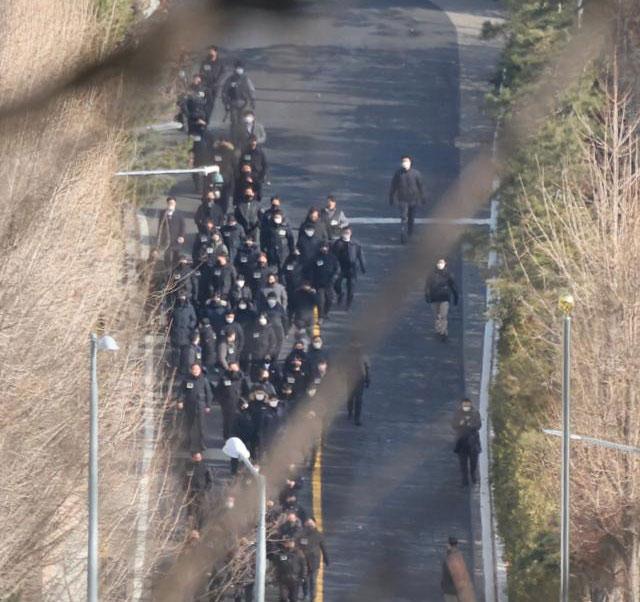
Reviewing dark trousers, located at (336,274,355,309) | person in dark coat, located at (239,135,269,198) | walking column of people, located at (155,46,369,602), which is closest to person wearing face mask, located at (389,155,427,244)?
walking column of people, located at (155,46,369,602)

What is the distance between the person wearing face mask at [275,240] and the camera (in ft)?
94.8

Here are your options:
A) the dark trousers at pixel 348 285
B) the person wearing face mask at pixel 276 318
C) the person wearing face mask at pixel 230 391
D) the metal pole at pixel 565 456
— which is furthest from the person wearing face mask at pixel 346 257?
the metal pole at pixel 565 456

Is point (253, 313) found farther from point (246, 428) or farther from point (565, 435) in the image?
point (565, 435)

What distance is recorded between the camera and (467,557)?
2334 cm

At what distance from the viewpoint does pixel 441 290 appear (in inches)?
1094

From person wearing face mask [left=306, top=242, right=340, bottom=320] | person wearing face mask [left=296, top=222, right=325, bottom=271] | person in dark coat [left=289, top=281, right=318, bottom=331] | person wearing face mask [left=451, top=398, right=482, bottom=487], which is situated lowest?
person wearing face mask [left=451, top=398, right=482, bottom=487]

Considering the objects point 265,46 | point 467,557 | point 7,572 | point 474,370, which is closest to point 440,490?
point 467,557

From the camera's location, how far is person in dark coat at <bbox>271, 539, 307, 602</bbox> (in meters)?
21.1

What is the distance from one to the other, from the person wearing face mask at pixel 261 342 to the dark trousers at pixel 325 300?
7.99 ft

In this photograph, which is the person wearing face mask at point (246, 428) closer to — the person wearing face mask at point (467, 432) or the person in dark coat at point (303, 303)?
the person wearing face mask at point (467, 432)

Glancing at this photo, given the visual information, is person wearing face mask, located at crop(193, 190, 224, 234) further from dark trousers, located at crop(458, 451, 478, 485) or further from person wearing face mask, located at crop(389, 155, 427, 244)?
dark trousers, located at crop(458, 451, 478, 485)

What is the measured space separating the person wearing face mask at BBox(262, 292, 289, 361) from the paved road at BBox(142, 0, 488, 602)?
1411mm

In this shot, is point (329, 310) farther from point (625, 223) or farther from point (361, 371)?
point (625, 223)

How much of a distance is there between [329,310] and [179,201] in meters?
4.93
